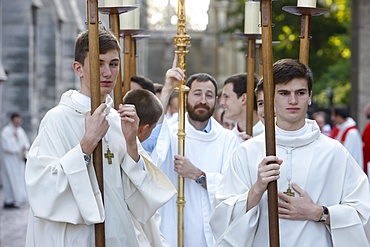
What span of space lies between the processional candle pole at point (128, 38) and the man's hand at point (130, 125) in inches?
84.1

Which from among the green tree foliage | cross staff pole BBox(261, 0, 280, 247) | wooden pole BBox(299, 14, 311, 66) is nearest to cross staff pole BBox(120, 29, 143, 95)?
wooden pole BBox(299, 14, 311, 66)

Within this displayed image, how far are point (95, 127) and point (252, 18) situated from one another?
9.22 ft

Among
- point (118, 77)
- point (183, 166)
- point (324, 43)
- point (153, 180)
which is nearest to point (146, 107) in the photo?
point (118, 77)

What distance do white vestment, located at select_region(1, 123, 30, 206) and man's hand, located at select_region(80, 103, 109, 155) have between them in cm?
1517

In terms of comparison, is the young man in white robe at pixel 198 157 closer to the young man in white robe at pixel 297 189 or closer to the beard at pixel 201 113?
the beard at pixel 201 113

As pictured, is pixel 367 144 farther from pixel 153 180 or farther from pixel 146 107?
pixel 153 180

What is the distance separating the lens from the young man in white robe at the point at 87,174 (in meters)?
5.56

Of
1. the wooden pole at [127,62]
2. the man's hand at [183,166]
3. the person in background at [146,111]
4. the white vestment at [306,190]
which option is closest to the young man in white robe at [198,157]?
the man's hand at [183,166]

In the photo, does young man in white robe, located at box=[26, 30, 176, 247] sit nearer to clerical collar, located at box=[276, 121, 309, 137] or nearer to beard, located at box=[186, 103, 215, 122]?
clerical collar, located at box=[276, 121, 309, 137]

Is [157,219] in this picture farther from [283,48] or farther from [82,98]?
[283,48]

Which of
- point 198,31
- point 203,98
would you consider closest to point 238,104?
point 203,98

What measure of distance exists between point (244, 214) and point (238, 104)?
350 centimetres

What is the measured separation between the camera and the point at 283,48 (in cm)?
4081

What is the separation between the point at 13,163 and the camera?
21.2m
